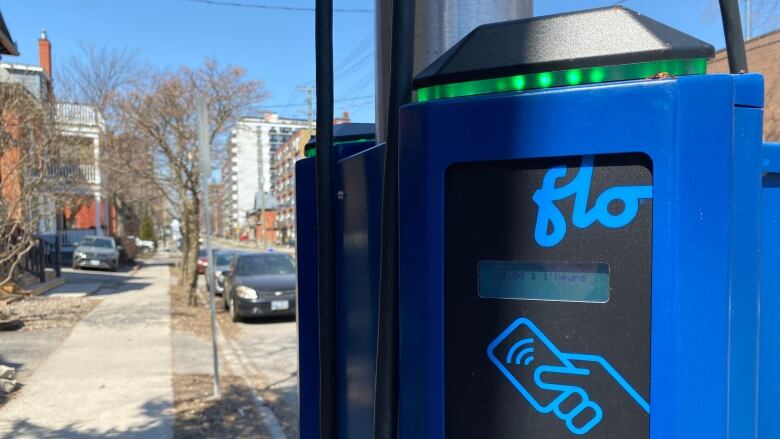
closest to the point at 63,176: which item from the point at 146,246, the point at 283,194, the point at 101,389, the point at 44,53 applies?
the point at 101,389

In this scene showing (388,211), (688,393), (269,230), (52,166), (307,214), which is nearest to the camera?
(688,393)

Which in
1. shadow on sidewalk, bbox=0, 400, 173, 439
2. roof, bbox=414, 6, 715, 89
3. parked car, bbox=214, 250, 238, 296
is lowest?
shadow on sidewalk, bbox=0, 400, 173, 439

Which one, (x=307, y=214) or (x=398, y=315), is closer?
(x=398, y=315)

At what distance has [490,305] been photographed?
103cm

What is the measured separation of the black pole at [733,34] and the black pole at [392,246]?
0.83 m

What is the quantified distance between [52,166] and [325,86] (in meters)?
11.7

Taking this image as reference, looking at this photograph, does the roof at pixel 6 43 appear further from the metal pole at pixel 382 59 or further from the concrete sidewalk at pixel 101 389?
the metal pole at pixel 382 59

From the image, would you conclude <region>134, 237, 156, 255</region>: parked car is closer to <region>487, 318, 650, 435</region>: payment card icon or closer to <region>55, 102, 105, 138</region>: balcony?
<region>55, 102, 105, 138</region>: balcony

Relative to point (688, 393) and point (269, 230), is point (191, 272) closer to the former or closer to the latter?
point (688, 393)

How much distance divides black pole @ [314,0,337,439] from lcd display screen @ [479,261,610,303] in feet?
1.74

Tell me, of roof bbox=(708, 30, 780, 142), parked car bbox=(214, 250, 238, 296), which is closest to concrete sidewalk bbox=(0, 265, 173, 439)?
parked car bbox=(214, 250, 238, 296)

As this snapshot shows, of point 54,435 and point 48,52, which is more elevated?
point 48,52

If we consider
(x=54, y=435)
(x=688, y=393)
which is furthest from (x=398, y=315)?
(x=54, y=435)

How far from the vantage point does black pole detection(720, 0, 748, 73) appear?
4.52ft
